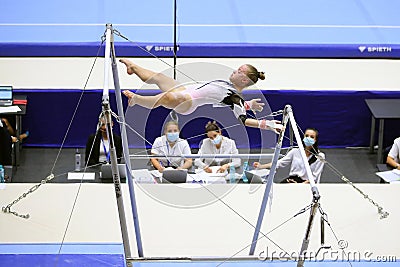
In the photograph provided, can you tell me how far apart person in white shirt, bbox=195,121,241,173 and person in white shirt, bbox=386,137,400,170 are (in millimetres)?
2032

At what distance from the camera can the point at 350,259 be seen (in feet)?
18.2

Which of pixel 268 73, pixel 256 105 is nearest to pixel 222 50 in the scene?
pixel 268 73

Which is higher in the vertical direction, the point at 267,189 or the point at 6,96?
the point at 6,96

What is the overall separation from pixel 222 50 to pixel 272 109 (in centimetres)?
74

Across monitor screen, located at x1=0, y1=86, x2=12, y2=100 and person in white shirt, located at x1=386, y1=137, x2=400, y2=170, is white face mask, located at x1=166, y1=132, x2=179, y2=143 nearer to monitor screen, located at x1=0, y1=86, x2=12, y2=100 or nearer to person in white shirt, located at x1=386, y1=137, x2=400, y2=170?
person in white shirt, located at x1=386, y1=137, x2=400, y2=170

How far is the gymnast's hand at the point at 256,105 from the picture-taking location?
5.66 meters

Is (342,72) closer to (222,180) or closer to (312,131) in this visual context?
(312,131)

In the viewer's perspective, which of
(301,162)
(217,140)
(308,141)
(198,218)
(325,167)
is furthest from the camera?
(325,167)

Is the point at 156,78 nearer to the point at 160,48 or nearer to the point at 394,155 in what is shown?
the point at 160,48

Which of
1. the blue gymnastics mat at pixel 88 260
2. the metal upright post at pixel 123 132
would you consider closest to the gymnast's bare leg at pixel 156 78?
the metal upright post at pixel 123 132

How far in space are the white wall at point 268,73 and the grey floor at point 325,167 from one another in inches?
24.3

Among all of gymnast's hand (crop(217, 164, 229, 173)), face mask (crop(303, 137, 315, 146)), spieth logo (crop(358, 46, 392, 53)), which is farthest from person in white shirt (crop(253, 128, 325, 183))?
spieth logo (crop(358, 46, 392, 53))

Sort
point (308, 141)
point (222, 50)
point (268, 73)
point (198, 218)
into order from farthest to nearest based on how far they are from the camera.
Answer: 1. point (268, 73)
2. point (222, 50)
3. point (308, 141)
4. point (198, 218)

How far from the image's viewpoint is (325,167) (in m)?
8.48
